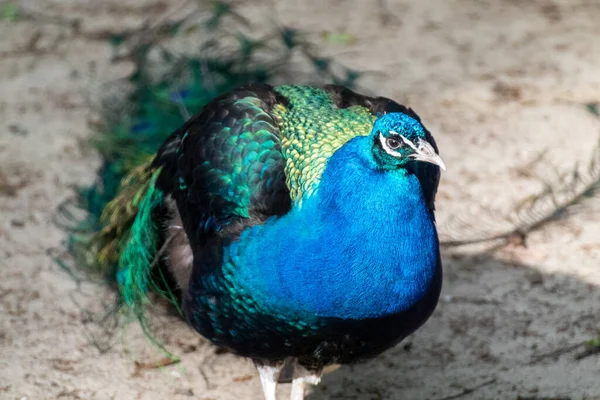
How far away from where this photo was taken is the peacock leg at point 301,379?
11.7ft

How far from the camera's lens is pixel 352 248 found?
2912 millimetres

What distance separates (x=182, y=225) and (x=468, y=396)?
131 centimetres

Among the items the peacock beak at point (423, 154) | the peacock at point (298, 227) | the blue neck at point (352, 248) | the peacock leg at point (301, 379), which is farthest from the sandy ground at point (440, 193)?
the peacock beak at point (423, 154)

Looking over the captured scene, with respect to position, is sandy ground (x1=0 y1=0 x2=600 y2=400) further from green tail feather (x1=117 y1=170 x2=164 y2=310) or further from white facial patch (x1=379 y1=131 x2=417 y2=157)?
white facial patch (x1=379 y1=131 x2=417 y2=157)

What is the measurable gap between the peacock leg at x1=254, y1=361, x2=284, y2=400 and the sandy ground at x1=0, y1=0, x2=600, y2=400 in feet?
0.79

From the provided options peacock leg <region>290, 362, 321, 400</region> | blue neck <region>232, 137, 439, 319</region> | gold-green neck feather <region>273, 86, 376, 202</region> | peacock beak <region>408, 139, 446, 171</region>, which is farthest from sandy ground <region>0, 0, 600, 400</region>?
peacock beak <region>408, 139, 446, 171</region>

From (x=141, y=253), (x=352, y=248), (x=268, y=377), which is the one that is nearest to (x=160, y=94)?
(x=141, y=253)

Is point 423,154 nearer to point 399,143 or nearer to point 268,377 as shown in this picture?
point 399,143

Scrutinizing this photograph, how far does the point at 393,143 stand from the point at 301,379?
116 cm

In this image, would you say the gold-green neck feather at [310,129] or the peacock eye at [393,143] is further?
the gold-green neck feather at [310,129]

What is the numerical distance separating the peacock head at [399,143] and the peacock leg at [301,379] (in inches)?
40.5

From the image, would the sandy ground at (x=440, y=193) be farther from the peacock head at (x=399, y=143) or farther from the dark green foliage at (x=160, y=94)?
the peacock head at (x=399, y=143)

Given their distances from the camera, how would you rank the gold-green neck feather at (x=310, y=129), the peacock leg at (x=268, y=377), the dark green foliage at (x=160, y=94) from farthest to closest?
the dark green foliage at (x=160, y=94), the peacock leg at (x=268, y=377), the gold-green neck feather at (x=310, y=129)

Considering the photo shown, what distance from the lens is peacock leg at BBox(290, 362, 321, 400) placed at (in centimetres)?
357
